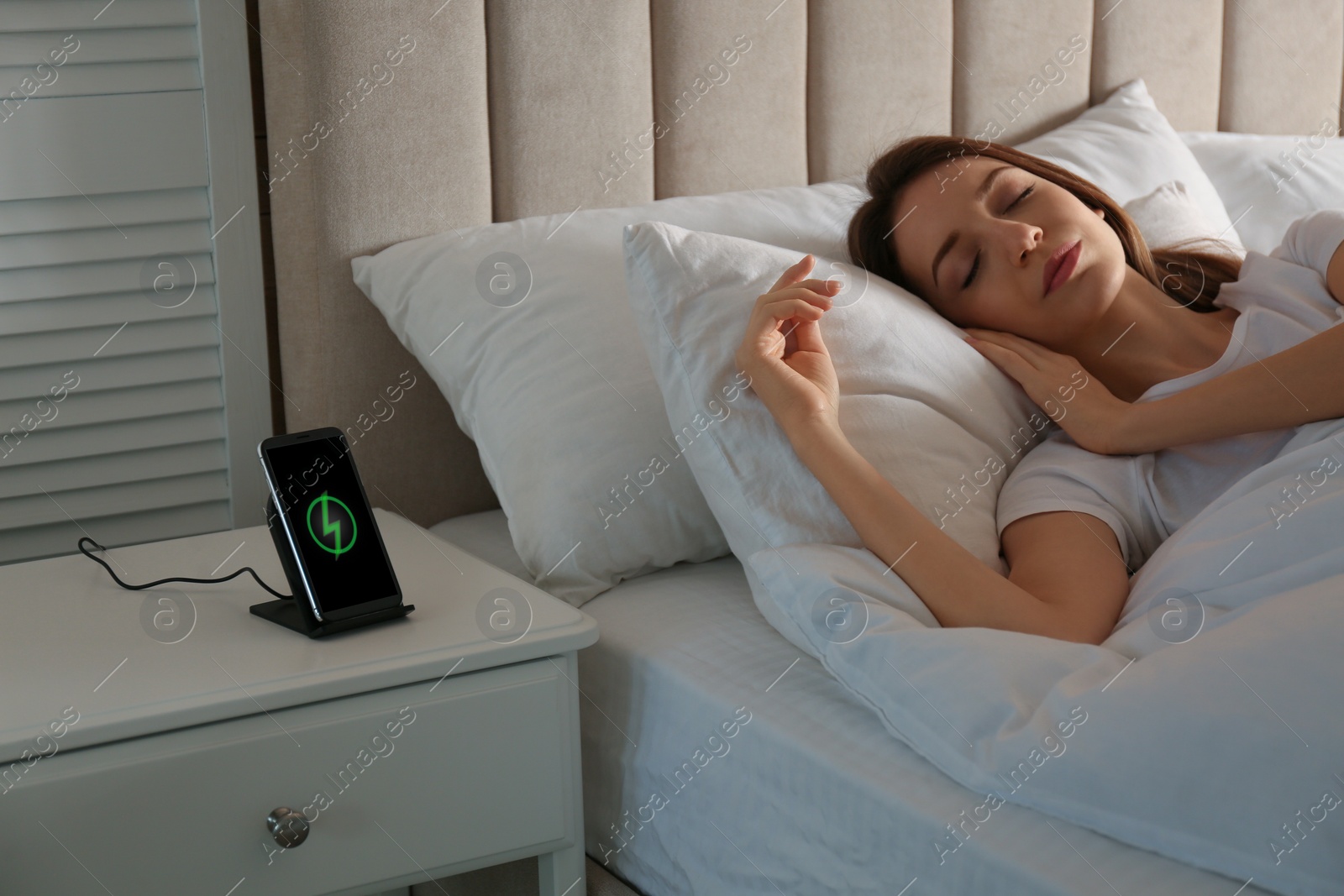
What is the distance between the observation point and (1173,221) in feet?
4.84

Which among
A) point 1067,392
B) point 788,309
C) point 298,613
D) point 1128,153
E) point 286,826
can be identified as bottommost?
point 286,826

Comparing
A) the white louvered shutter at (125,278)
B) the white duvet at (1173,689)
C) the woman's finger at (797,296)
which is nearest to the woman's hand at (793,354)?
the woman's finger at (797,296)

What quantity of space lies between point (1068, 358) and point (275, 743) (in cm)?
87

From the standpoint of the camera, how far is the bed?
798 mm

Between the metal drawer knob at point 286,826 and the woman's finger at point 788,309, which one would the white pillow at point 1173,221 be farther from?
the metal drawer knob at point 286,826

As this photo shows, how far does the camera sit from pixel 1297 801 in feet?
2.03

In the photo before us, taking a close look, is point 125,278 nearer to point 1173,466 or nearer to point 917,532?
point 917,532

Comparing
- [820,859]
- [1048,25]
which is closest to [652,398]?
[820,859]

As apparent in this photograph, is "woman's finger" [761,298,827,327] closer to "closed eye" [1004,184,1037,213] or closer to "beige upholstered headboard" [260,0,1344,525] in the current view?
"closed eye" [1004,184,1037,213]

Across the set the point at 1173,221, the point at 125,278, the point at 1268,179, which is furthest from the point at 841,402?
the point at 1268,179

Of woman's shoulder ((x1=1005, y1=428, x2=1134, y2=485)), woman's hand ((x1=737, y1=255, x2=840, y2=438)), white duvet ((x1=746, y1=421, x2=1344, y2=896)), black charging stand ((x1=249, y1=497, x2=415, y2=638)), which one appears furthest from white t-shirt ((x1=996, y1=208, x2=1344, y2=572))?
black charging stand ((x1=249, y1=497, x2=415, y2=638))

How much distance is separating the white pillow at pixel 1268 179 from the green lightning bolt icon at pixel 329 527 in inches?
58.9

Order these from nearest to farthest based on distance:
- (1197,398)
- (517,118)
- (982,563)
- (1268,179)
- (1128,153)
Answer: (982,563)
(1197,398)
(517,118)
(1128,153)
(1268,179)

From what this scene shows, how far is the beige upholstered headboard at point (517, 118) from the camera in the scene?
4.24 feet
